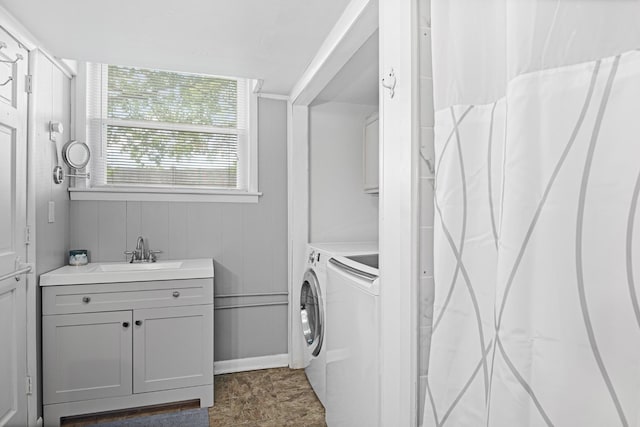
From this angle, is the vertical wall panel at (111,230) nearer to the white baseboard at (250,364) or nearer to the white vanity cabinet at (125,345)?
the white vanity cabinet at (125,345)

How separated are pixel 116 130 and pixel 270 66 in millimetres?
1255

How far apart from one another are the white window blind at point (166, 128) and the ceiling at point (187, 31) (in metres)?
0.37

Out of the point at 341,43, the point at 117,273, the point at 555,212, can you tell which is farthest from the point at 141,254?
the point at 555,212

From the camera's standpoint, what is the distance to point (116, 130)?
266cm

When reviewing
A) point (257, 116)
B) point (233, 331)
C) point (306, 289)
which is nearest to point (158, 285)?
point (233, 331)

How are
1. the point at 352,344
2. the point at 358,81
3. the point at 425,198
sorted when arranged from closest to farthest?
1. the point at 425,198
2. the point at 352,344
3. the point at 358,81

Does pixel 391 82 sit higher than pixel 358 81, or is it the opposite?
pixel 358 81

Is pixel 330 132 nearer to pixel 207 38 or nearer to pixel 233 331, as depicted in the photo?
pixel 207 38

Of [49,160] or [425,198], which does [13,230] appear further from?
[425,198]

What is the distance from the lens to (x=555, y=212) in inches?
24.5

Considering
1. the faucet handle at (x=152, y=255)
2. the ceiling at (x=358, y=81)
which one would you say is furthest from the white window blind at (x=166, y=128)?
the ceiling at (x=358, y=81)

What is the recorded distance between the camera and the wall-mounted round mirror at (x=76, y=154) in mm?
2379

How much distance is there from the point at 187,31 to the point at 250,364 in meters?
2.37

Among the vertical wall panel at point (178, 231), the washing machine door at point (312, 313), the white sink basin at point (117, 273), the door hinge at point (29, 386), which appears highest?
the vertical wall panel at point (178, 231)
